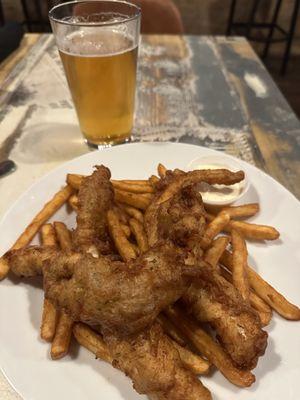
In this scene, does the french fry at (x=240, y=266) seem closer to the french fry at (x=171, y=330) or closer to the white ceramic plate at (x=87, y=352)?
the white ceramic plate at (x=87, y=352)

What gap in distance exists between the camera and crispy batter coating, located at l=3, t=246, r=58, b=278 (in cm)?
127

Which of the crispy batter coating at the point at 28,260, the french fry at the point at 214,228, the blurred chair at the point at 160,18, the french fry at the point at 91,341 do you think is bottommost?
the blurred chair at the point at 160,18

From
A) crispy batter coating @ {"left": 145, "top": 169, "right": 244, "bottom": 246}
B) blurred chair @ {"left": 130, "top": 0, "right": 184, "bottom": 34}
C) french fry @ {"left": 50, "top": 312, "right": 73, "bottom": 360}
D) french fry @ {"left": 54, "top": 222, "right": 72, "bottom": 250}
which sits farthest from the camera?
blurred chair @ {"left": 130, "top": 0, "right": 184, "bottom": 34}

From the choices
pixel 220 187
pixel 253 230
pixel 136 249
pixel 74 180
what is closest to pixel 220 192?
pixel 220 187

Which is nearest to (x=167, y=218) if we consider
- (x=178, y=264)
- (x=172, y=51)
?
(x=178, y=264)

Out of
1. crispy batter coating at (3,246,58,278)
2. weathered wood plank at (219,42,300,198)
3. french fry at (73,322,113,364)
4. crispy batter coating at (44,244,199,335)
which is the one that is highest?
crispy batter coating at (44,244,199,335)

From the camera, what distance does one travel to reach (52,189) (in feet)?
5.57

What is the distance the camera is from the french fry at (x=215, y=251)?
4.36 ft

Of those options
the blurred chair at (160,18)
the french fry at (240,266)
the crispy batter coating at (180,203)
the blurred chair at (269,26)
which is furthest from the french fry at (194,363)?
the blurred chair at (269,26)

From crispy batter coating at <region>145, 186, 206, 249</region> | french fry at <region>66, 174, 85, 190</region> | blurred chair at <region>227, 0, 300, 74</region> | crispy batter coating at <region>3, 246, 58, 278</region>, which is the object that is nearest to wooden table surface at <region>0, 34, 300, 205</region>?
french fry at <region>66, 174, 85, 190</region>

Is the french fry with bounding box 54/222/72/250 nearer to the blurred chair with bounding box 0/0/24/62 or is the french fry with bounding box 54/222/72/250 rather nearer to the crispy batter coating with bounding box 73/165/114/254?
the crispy batter coating with bounding box 73/165/114/254

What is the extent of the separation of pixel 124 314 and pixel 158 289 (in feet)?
0.35

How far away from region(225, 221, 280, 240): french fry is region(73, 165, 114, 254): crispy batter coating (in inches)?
18.3

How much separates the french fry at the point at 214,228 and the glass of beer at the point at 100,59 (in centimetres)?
88
